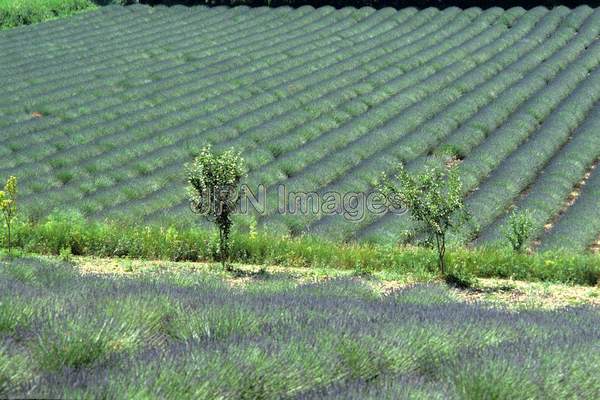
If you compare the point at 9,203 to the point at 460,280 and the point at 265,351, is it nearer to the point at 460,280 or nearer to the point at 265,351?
the point at 460,280

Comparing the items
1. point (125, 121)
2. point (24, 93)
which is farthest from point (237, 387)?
point (24, 93)

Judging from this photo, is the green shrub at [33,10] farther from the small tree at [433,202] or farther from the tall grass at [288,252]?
the small tree at [433,202]

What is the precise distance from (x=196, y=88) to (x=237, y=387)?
1013 inches

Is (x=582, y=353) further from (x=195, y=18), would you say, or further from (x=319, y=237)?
(x=195, y=18)

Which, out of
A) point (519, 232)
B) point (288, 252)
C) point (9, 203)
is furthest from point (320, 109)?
point (9, 203)

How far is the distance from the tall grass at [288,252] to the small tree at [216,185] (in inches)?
40.6

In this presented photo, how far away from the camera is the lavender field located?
16.4ft

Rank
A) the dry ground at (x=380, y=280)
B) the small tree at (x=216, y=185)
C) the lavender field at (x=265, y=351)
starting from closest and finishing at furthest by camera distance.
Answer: the lavender field at (x=265, y=351) < the dry ground at (x=380, y=280) < the small tree at (x=216, y=185)

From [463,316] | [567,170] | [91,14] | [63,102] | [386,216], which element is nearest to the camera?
[463,316]

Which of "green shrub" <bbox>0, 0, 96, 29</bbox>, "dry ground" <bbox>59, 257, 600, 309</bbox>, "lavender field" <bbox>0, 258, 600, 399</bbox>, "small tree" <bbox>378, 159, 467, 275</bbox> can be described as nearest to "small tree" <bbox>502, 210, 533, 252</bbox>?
"dry ground" <bbox>59, 257, 600, 309</bbox>

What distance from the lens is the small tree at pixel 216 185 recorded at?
14.5 m

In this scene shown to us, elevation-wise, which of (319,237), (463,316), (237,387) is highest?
(237,387)

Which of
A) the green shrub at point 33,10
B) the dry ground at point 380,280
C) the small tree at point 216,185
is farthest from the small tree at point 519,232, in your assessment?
the green shrub at point 33,10

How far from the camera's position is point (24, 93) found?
96.1 ft
